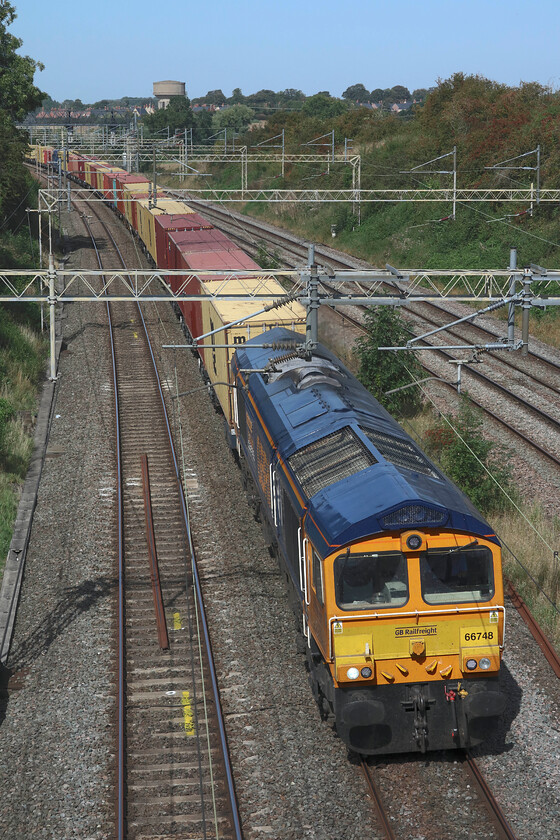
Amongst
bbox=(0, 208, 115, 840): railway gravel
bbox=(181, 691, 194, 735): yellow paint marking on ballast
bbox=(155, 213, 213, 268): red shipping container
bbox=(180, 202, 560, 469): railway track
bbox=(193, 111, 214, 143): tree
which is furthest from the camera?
bbox=(193, 111, 214, 143): tree

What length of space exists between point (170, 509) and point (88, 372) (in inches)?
464

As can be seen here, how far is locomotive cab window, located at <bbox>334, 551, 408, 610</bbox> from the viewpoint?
33.6 feet

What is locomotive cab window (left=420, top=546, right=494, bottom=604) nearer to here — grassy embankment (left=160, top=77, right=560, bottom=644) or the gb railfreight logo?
the gb railfreight logo

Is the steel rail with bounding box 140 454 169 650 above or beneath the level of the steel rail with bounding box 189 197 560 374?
beneath

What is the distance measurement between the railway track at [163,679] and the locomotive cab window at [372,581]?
8.82 ft

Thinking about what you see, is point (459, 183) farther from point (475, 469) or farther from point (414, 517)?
point (414, 517)

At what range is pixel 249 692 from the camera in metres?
12.8

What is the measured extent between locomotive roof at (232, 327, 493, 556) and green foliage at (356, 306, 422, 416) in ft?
29.7

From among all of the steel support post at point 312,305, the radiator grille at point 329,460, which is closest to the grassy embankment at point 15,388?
the steel support post at point 312,305

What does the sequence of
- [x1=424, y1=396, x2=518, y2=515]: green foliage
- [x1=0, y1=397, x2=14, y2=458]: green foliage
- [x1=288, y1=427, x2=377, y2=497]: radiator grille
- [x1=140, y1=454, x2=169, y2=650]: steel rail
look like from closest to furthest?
[x1=288, y1=427, x2=377, y2=497]: radiator grille, [x1=140, y1=454, x2=169, y2=650]: steel rail, [x1=424, y1=396, x2=518, y2=515]: green foliage, [x1=0, y1=397, x2=14, y2=458]: green foliage

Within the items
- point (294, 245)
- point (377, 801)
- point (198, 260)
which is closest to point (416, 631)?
point (377, 801)

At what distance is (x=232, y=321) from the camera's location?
21328 millimetres

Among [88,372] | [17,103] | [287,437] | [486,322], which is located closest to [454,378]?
[486,322]

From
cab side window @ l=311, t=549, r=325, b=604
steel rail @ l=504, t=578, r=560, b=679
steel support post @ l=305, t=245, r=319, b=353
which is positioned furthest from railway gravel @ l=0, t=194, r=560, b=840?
steel support post @ l=305, t=245, r=319, b=353
